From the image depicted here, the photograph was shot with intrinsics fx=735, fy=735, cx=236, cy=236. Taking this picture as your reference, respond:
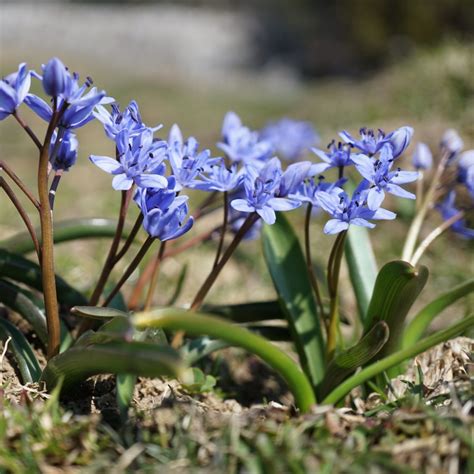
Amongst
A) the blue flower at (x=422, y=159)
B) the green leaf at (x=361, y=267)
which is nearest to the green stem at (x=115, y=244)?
the green leaf at (x=361, y=267)

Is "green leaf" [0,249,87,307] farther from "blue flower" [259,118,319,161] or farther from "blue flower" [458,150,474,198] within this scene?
"blue flower" [259,118,319,161]

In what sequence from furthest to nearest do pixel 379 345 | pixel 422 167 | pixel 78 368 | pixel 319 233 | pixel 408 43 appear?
pixel 408 43 → pixel 319 233 → pixel 422 167 → pixel 379 345 → pixel 78 368

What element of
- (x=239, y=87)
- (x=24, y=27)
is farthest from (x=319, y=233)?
(x=24, y=27)

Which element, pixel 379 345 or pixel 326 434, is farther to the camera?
pixel 379 345

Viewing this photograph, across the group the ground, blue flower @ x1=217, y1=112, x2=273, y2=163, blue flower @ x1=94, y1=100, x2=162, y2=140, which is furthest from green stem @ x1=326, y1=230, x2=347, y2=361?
blue flower @ x1=94, y1=100, x2=162, y2=140

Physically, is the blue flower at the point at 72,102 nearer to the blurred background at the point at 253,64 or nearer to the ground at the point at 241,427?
the ground at the point at 241,427

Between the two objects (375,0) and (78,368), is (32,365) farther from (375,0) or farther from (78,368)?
(375,0)
